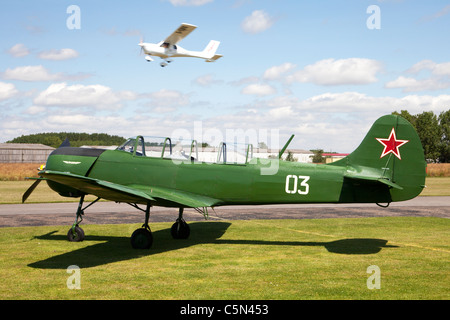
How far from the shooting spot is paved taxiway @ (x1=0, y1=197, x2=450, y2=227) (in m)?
16.0

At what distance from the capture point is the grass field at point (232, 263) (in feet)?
22.7

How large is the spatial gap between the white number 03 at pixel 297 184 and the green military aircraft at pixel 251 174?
0.02 metres

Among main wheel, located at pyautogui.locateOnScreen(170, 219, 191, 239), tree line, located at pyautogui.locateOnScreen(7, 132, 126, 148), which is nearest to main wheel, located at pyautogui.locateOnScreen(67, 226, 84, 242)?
main wheel, located at pyautogui.locateOnScreen(170, 219, 191, 239)

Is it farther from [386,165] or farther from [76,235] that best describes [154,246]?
[386,165]

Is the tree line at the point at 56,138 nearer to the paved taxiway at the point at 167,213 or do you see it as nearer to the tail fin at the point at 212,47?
the tail fin at the point at 212,47

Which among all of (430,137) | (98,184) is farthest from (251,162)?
(430,137)

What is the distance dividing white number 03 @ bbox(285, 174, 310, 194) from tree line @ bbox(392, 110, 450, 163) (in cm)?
7680

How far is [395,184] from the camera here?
1006cm

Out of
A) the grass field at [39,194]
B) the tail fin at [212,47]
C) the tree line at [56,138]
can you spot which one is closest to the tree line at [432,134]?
the tail fin at [212,47]

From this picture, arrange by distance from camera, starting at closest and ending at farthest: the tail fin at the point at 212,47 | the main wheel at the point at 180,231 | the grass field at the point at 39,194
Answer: the main wheel at the point at 180,231
the grass field at the point at 39,194
the tail fin at the point at 212,47

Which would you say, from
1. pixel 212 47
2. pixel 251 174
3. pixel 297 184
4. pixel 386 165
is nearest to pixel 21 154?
pixel 212 47

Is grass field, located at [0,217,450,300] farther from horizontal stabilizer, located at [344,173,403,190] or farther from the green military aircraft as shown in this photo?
horizontal stabilizer, located at [344,173,403,190]

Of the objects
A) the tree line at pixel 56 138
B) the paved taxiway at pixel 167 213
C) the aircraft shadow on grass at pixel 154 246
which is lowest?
the paved taxiway at pixel 167 213

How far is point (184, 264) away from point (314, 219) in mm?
8718
